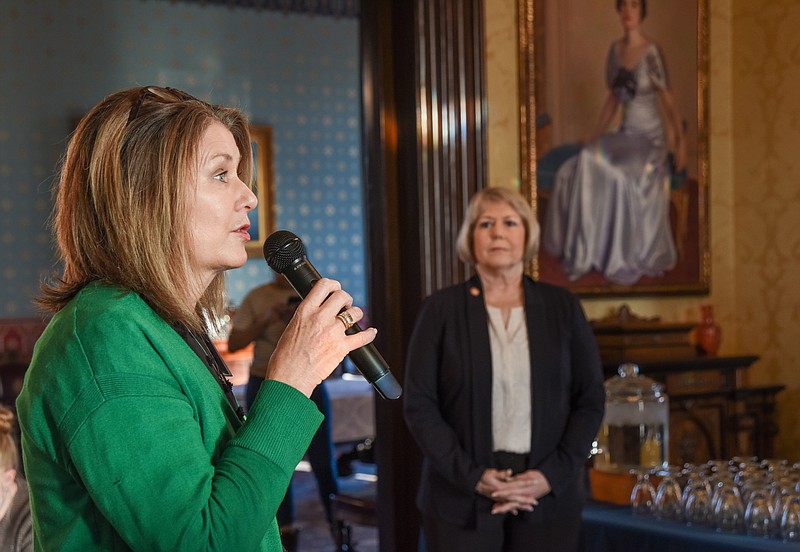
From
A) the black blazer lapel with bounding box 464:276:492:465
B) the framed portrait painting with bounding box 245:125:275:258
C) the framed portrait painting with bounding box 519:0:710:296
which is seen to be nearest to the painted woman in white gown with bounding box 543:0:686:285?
the framed portrait painting with bounding box 519:0:710:296

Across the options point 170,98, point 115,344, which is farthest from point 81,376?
point 170,98

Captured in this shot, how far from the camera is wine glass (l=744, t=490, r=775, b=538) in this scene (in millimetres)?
2787

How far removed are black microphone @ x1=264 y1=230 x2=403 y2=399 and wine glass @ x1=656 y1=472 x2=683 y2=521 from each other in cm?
171

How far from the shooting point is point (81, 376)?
1.23 meters

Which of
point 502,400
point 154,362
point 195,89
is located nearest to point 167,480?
point 154,362

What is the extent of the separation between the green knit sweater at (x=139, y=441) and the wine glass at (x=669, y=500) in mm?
1948

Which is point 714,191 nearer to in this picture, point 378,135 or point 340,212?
point 378,135

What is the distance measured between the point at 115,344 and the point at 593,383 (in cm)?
213

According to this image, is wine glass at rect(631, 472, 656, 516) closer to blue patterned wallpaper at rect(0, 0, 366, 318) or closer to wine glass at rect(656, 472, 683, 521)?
wine glass at rect(656, 472, 683, 521)

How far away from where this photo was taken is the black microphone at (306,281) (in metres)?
1.56

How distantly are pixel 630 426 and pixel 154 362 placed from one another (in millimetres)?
3235

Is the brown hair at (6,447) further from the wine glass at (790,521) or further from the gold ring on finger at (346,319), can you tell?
the wine glass at (790,521)

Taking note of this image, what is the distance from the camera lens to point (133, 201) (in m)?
1.36

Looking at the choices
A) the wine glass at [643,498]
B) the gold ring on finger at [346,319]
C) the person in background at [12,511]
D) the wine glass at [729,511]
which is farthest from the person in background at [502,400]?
the gold ring on finger at [346,319]
